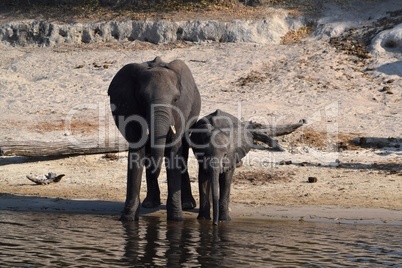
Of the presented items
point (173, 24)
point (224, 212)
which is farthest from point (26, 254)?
point (173, 24)

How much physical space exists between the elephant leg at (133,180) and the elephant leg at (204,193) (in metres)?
1.01

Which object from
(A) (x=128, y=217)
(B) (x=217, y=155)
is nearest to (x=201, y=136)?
(B) (x=217, y=155)

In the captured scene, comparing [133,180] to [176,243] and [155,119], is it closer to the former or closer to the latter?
[155,119]

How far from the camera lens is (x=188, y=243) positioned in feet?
42.9

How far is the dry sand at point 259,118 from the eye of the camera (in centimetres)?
1634

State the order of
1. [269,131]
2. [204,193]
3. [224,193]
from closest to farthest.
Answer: [224,193] < [204,193] < [269,131]

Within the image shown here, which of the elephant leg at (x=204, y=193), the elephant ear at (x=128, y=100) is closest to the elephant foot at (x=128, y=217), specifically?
the elephant leg at (x=204, y=193)

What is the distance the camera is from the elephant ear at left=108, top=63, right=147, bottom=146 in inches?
572

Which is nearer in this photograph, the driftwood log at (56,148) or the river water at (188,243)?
the river water at (188,243)

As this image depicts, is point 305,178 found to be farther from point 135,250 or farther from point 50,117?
point 50,117

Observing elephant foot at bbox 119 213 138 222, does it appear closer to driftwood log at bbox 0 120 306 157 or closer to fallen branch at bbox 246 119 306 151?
driftwood log at bbox 0 120 306 157

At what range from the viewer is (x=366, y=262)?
1180cm

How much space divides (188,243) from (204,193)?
1.81 m

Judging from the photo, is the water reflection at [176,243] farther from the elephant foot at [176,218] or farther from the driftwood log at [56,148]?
the driftwood log at [56,148]
